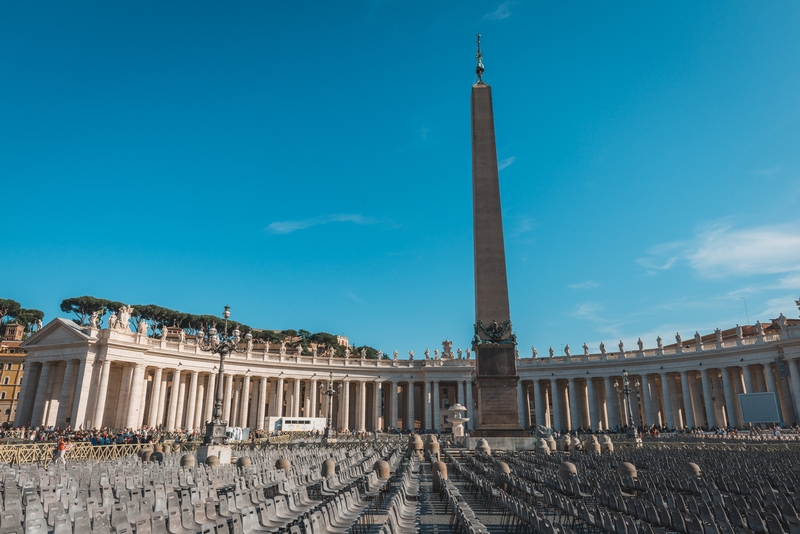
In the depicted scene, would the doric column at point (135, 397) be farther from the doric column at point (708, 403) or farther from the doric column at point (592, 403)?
the doric column at point (708, 403)

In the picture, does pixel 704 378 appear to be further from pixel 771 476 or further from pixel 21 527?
pixel 21 527

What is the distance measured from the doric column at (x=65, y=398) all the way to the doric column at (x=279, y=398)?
21.2m

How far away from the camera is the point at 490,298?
85.8ft

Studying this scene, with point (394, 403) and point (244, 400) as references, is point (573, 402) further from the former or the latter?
point (244, 400)

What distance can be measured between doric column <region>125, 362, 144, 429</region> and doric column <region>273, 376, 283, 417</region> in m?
15.4

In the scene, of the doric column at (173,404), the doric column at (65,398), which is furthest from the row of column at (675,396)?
the doric column at (65,398)

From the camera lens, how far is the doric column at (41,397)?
51.4 m

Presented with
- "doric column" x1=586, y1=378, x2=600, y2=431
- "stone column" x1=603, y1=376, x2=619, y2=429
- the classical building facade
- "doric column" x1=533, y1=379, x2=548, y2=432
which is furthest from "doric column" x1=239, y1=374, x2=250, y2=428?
"stone column" x1=603, y1=376, x2=619, y2=429

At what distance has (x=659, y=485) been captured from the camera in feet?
44.5

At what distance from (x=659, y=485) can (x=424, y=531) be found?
287 inches

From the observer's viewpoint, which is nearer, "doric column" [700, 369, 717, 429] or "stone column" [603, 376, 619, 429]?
"doric column" [700, 369, 717, 429]

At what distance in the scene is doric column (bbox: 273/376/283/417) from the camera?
203 ft

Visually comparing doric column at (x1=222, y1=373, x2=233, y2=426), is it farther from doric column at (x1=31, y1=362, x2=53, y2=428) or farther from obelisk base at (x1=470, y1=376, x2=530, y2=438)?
obelisk base at (x1=470, y1=376, x2=530, y2=438)

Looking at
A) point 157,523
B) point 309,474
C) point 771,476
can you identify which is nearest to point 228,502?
point 157,523
